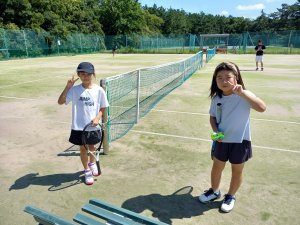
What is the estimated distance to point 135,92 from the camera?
1095 centimetres

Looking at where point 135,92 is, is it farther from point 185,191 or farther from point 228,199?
point 228,199

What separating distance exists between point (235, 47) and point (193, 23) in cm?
6486

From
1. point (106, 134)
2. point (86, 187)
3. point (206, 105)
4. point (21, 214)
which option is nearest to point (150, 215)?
point (86, 187)

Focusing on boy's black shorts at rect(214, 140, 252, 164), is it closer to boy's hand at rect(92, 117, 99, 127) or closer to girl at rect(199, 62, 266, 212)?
girl at rect(199, 62, 266, 212)

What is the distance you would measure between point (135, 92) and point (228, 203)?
25.2ft

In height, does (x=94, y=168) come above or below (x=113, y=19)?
below

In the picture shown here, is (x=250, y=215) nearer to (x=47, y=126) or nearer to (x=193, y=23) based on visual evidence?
(x=47, y=126)

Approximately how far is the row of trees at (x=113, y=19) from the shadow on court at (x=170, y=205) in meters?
35.3

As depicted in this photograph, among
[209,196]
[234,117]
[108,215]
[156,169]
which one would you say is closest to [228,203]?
[209,196]

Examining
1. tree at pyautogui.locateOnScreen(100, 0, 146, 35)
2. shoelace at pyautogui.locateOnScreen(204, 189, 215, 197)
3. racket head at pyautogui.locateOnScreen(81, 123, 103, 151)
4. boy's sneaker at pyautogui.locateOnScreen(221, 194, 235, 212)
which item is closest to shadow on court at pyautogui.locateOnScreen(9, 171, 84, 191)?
racket head at pyautogui.locateOnScreen(81, 123, 103, 151)

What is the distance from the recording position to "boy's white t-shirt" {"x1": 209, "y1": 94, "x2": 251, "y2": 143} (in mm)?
3240

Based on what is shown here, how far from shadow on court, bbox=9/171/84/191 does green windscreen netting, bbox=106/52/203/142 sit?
1.41 m

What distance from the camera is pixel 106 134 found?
5.12m

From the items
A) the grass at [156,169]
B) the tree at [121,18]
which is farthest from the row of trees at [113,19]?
the grass at [156,169]
